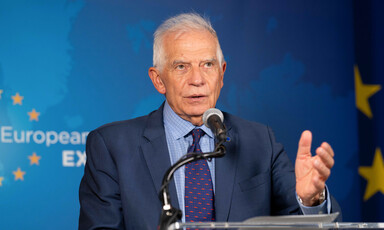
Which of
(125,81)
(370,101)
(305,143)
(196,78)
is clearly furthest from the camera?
(370,101)

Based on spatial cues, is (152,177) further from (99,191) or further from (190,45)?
(190,45)

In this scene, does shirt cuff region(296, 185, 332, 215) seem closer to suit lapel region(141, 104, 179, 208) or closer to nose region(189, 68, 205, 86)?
suit lapel region(141, 104, 179, 208)

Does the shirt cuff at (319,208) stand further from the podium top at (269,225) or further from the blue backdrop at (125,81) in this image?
the blue backdrop at (125,81)

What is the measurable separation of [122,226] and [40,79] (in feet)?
3.91

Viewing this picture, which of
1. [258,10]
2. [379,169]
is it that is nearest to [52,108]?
[258,10]

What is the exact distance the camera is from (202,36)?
90.2 inches

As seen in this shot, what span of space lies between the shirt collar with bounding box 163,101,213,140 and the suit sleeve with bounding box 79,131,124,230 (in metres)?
0.31

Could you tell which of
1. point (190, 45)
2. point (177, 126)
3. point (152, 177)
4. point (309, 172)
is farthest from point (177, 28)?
point (309, 172)

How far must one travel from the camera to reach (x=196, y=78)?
2219mm

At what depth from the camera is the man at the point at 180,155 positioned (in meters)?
2.07

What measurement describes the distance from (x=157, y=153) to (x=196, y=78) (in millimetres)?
381

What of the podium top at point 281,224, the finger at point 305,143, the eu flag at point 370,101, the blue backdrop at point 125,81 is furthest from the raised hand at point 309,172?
the eu flag at point 370,101

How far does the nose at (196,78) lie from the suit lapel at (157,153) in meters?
0.25

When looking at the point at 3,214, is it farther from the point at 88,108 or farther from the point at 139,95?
the point at 139,95
